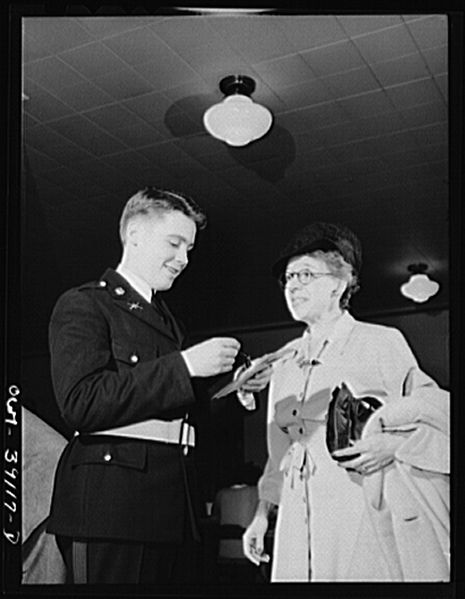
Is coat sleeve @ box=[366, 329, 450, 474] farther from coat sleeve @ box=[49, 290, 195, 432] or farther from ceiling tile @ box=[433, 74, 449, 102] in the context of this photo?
ceiling tile @ box=[433, 74, 449, 102]

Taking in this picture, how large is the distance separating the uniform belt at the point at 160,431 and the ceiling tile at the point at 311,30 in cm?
114

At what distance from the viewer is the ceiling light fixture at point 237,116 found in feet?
8.55

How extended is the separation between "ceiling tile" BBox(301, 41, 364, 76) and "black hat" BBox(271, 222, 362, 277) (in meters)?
0.45

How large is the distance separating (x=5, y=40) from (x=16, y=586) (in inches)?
61.9

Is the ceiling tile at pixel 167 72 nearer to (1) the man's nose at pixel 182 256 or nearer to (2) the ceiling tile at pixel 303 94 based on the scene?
(2) the ceiling tile at pixel 303 94

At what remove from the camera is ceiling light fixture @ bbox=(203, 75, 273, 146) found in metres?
2.61

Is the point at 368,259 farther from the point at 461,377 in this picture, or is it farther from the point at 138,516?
the point at 138,516

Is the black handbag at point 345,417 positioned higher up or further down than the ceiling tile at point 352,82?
further down

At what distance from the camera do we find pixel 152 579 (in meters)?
2.52

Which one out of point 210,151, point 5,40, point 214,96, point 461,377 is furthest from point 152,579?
point 5,40

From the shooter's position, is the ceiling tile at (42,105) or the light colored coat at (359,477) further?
the ceiling tile at (42,105)

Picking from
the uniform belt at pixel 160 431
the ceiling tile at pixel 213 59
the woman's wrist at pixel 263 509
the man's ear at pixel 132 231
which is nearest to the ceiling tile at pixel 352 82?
the ceiling tile at pixel 213 59

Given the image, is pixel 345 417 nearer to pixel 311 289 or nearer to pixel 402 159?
pixel 311 289

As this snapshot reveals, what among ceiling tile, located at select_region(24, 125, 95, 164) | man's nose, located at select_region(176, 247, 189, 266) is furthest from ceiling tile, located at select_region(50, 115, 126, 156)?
man's nose, located at select_region(176, 247, 189, 266)
